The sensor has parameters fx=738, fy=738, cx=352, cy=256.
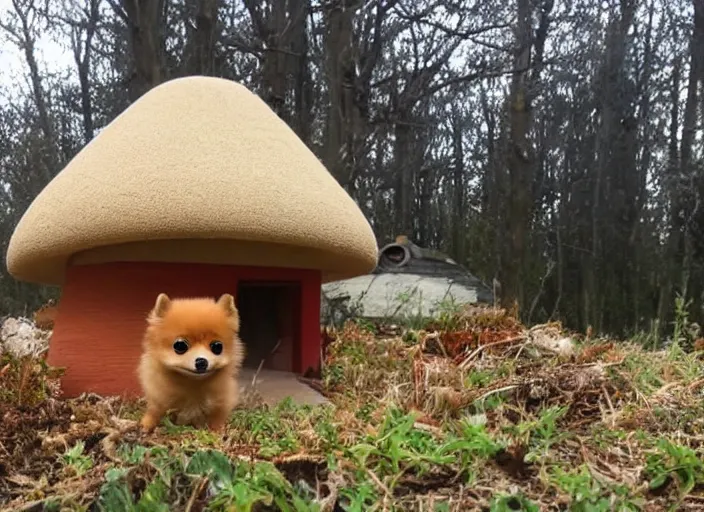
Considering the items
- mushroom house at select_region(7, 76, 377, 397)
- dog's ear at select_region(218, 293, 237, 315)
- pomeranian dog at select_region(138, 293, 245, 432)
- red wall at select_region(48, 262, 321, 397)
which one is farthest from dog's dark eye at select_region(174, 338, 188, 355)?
red wall at select_region(48, 262, 321, 397)

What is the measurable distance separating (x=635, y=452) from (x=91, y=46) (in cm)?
734

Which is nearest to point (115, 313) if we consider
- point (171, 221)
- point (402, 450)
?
point (171, 221)

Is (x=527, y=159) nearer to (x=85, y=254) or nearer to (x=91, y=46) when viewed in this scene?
(x=91, y=46)

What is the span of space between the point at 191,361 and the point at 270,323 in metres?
1.45

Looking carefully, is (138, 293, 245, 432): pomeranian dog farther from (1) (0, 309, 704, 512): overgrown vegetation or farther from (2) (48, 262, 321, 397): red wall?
(2) (48, 262, 321, 397): red wall

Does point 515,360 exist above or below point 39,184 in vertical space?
below

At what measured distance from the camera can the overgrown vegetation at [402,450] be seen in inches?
54.4

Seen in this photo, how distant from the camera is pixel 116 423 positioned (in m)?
1.70

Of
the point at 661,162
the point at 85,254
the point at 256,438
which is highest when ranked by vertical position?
the point at 661,162

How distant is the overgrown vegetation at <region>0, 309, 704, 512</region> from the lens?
1382 mm

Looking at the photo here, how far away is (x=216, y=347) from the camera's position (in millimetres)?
1802

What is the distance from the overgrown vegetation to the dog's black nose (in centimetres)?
15

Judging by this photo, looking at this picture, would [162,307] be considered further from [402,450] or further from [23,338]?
[23,338]

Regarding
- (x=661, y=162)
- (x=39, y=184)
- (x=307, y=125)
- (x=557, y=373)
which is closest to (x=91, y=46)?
(x=39, y=184)
